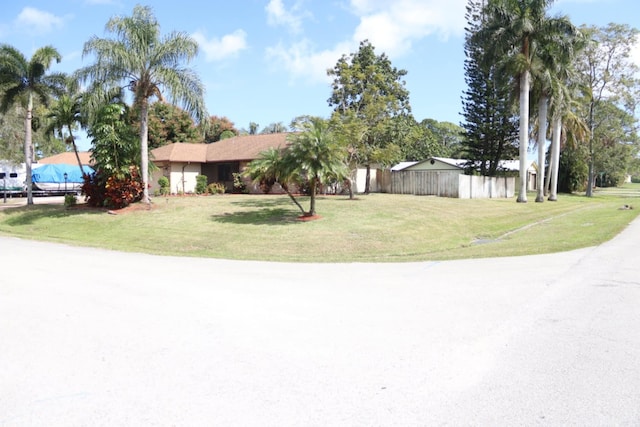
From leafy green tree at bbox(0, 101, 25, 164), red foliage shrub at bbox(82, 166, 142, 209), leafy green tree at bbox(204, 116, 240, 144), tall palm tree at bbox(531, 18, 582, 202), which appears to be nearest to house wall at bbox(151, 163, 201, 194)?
red foliage shrub at bbox(82, 166, 142, 209)

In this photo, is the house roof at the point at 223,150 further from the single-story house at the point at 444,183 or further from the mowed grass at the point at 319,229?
the single-story house at the point at 444,183

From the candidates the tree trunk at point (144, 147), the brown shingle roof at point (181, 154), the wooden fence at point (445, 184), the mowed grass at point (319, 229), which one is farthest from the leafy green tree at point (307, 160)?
the brown shingle roof at point (181, 154)

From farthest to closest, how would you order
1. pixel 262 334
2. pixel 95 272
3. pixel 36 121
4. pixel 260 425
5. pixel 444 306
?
1. pixel 36 121
2. pixel 95 272
3. pixel 444 306
4. pixel 262 334
5. pixel 260 425

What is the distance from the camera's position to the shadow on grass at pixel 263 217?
19.6 m

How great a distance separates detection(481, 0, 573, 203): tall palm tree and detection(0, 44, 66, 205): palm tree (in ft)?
92.2

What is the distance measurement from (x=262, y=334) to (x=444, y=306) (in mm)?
2828

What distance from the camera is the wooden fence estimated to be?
32906mm

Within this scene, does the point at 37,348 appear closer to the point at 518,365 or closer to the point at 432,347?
the point at 432,347

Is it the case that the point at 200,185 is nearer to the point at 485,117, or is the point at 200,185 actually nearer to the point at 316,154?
the point at 316,154

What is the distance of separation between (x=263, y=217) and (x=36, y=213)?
13.7 meters

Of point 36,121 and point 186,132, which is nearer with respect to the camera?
point 36,121

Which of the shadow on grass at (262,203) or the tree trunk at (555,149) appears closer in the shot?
the shadow on grass at (262,203)

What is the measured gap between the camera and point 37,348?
505cm

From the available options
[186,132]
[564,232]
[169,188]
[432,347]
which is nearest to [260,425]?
[432,347]
